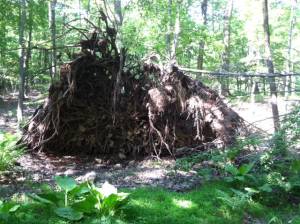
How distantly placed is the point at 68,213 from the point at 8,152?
2.82 m

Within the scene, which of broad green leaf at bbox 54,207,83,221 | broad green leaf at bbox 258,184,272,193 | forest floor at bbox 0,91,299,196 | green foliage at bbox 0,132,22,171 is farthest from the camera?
green foliage at bbox 0,132,22,171

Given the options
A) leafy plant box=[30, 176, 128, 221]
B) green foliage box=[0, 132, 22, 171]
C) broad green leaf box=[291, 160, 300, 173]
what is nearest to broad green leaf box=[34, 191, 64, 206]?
leafy plant box=[30, 176, 128, 221]

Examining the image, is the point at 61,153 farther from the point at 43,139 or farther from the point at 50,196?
the point at 50,196

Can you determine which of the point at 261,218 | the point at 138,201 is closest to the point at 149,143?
the point at 138,201

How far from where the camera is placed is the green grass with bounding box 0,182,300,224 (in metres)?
4.67

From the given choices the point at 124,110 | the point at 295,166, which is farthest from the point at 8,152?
the point at 295,166

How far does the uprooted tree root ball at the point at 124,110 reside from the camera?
7773 millimetres

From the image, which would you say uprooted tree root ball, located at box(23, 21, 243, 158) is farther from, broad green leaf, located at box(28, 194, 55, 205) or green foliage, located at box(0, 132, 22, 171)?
broad green leaf, located at box(28, 194, 55, 205)

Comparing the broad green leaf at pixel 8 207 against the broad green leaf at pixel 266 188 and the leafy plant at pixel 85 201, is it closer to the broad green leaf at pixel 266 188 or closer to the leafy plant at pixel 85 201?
the leafy plant at pixel 85 201

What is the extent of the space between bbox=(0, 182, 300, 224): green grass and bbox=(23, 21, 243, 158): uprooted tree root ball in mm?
1884

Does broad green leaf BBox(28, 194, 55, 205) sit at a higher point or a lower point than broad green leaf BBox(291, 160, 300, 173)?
lower

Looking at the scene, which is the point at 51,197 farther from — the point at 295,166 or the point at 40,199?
the point at 295,166

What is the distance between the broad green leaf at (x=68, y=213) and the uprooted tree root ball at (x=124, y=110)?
10.7 ft

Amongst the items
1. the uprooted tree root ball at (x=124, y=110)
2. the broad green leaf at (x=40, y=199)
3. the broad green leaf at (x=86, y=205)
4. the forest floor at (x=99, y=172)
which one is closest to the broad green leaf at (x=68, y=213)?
the broad green leaf at (x=86, y=205)
